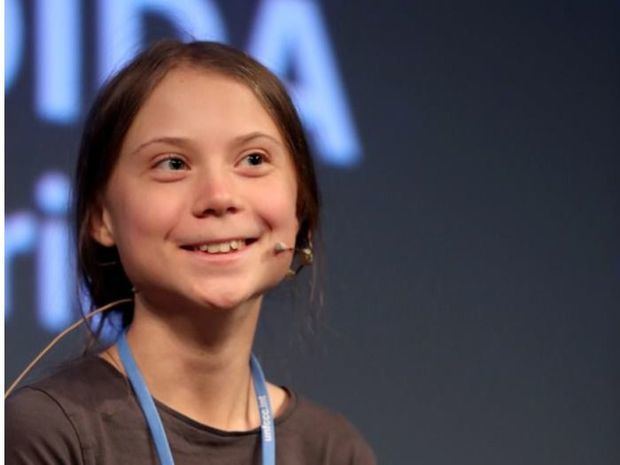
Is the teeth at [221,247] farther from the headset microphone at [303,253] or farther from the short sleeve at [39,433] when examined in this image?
the short sleeve at [39,433]

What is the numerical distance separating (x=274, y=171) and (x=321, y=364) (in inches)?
32.4

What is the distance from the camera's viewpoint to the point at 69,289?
1.61 metres

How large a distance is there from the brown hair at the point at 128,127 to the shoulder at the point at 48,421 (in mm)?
120

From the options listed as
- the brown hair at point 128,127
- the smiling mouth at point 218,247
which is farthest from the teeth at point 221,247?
the brown hair at point 128,127

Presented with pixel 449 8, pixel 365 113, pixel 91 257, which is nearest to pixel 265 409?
pixel 91 257

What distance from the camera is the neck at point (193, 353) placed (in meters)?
1.07

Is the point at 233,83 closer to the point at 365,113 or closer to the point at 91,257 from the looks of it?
the point at 91,257

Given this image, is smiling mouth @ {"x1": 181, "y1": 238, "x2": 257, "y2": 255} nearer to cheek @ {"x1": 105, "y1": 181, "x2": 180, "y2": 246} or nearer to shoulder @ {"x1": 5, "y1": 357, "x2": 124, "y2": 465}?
cheek @ {"x1": 105, "y1": 181, "x2": 180, "y2": 246}

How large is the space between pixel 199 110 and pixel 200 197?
73mm

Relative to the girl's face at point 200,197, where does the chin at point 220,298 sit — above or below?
below

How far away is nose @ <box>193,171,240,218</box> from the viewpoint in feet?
3.35

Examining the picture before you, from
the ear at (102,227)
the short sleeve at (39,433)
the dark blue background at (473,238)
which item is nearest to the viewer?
the short sleeve at (39,433)

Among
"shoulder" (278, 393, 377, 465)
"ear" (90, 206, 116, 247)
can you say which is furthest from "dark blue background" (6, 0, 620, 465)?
"ear" (90, 206, 116, 247)

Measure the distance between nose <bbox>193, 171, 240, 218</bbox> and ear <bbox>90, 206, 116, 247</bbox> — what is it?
0.10 m
